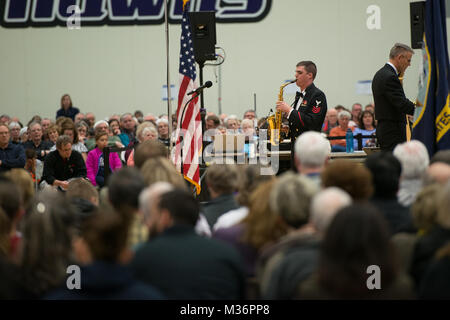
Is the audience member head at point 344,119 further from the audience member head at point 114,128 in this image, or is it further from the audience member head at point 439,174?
the audience member head at point 439,174

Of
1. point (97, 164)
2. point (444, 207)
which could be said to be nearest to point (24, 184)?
point (444, 207)

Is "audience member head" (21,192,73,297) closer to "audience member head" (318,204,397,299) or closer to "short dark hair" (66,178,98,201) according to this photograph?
"audience member head" (318,204,397,299)

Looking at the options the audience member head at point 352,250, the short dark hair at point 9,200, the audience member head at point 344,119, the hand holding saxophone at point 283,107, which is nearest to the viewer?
the audience member head at point 352,250

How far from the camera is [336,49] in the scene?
14805 mm

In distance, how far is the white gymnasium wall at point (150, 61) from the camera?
1477cm

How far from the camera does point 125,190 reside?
3.38m

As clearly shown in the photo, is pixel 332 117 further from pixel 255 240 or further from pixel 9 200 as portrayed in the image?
pixel 9 200

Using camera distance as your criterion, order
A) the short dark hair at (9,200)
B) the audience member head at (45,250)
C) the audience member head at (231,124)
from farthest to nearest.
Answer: the audience member head at (231,124), the short dark hair at (9,200), the audience member head at (45,250)

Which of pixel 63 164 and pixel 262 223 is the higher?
pixel 63 164

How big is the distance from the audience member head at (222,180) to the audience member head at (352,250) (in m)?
1.55

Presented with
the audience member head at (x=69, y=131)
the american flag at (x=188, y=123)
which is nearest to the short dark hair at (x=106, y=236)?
the american flag at (x=188, y=123)

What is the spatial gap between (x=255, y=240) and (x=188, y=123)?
3868 mm
